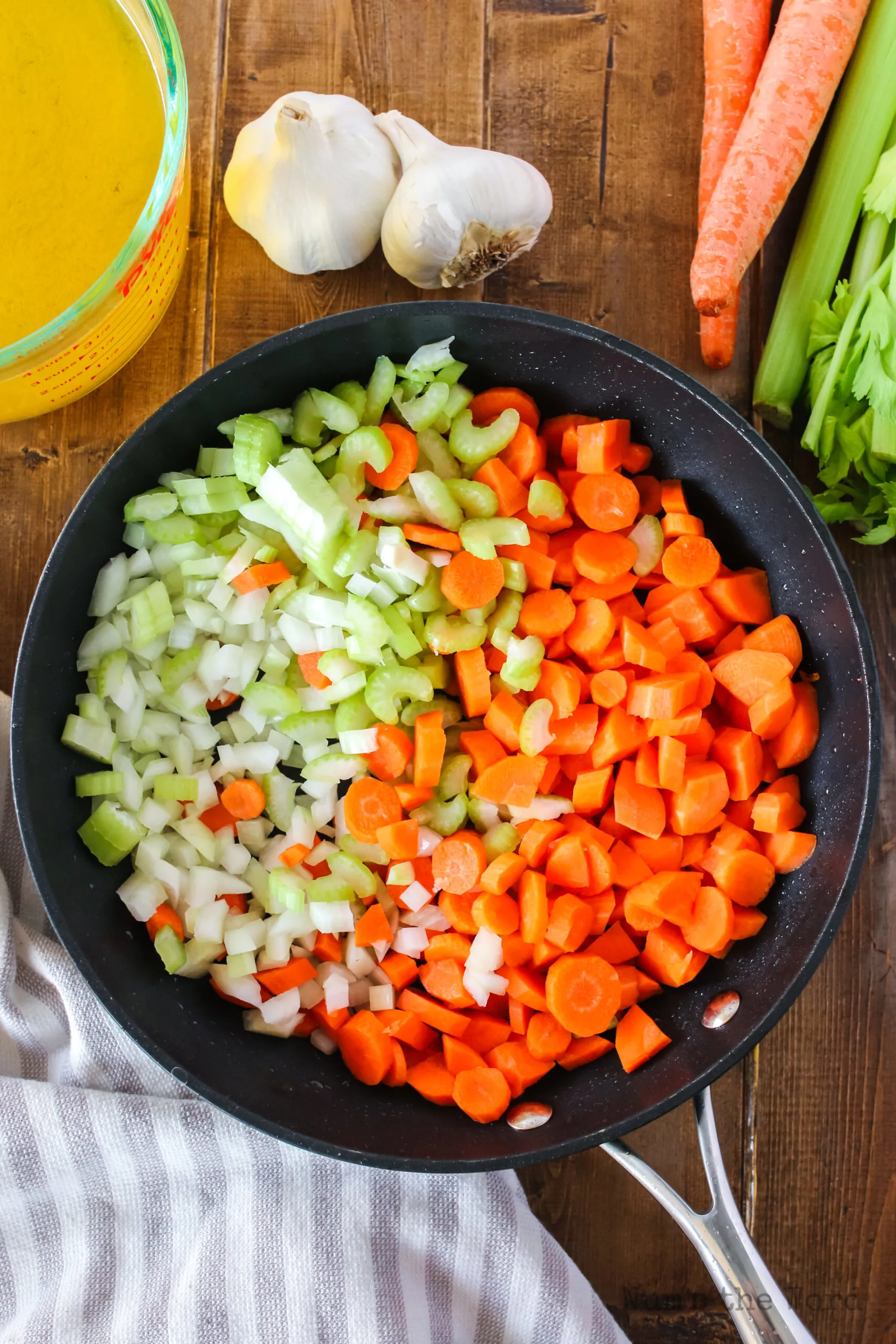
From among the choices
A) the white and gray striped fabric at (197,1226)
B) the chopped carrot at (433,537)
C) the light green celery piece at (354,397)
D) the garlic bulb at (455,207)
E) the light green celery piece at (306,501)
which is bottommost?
the white and gray striped fabric at (197,1226)

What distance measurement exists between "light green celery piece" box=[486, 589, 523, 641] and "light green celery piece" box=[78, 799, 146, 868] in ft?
1.95

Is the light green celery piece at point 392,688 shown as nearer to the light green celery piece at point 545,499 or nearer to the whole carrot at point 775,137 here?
the light green celery piece at point 545,499

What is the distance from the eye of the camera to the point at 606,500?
1542 mm

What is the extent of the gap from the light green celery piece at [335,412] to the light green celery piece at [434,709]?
1.21 ft

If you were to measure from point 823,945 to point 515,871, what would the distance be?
0.42 m

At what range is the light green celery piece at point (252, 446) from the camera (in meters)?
1.47

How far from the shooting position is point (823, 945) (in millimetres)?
1348

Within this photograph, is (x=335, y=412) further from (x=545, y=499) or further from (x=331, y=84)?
(x=331, y=84)

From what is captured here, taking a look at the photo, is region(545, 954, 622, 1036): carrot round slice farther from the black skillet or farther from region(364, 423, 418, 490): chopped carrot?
region(364, 423, 418, 490): chopped carrot

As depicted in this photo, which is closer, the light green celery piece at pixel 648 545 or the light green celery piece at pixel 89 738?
the light green celery piece at pixel 89 738

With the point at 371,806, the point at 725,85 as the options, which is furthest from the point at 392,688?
the point at 725,85

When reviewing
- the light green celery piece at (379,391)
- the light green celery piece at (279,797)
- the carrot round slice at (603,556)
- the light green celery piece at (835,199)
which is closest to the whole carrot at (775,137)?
the light green celery piece at (835,199)

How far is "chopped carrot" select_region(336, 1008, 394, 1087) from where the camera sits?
1.49 metres

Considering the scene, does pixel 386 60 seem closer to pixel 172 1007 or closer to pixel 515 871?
pixel 515 871
